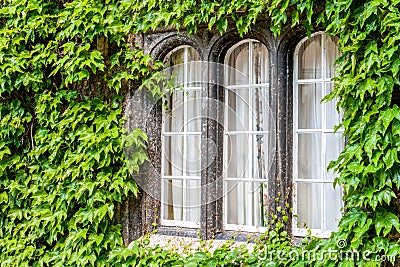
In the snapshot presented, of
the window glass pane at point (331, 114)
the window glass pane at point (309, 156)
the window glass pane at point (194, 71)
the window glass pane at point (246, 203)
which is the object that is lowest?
the window glass pane at point (246, 203)

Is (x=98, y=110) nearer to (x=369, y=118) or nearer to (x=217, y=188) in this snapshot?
(x=217, y=188)

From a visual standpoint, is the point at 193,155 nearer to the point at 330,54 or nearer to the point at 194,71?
the point at 194,71

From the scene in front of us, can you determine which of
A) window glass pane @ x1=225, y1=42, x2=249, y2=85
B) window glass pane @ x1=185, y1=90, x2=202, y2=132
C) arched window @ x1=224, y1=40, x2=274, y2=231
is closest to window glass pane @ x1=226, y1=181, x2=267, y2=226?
arched window @ x1=224, y1=40, x2=274, y2=231

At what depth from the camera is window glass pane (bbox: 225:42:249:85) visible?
4074mm

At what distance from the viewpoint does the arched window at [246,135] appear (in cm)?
397

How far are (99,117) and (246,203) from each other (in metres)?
1.37

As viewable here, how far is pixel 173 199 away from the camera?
433cm

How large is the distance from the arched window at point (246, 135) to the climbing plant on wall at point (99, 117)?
282mm

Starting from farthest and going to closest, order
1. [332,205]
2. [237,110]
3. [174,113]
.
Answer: [174,113] < [237,110] < [332,205]

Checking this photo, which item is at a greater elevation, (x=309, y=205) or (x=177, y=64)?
(x=177, y=64)

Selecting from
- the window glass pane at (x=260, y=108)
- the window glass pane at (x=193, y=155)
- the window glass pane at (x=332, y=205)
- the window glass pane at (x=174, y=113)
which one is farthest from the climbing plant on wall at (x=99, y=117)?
the window glass pane at (x=260, y=108)

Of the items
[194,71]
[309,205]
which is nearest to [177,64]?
[194,71]

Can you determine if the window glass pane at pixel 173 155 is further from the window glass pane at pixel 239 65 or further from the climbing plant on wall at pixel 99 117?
the window glass pane at pixel 239 65

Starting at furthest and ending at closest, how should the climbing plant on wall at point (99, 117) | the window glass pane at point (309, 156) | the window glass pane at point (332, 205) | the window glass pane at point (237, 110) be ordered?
the window glass pane at point (237, 110) < the window glass pane at point (309, 156) < the window glass pane at point (332, 205) < the climbing plant on wall at point (99, 117)
